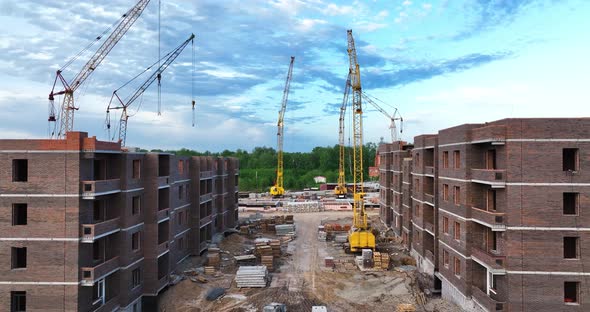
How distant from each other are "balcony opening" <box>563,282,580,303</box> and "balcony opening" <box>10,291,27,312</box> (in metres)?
29.9

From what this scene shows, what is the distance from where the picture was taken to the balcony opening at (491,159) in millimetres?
26156

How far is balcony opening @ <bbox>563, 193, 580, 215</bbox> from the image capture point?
23344 mm

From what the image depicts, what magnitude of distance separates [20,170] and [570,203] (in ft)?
102

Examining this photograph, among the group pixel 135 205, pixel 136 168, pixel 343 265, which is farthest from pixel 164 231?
pixel 343 265

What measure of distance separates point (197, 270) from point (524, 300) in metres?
27.0

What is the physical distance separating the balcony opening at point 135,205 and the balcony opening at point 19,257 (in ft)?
22.8

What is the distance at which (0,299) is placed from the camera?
910 inches

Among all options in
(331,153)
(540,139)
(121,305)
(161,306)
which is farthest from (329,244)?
(331,153)

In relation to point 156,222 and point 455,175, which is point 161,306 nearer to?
point 156,222

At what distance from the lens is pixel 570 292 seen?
23.4 metres

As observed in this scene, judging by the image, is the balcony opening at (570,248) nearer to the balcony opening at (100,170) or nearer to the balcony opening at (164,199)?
the balcony opening at (100,170)

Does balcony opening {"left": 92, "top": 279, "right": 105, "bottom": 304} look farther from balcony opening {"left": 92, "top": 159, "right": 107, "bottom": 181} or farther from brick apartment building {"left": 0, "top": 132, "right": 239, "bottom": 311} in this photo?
balcony opening {"left": 92, "top": 159, "right": 107, "bottom": 181}

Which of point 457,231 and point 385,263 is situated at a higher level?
point 457,231

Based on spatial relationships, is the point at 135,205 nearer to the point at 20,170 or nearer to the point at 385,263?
the point at 20,170
